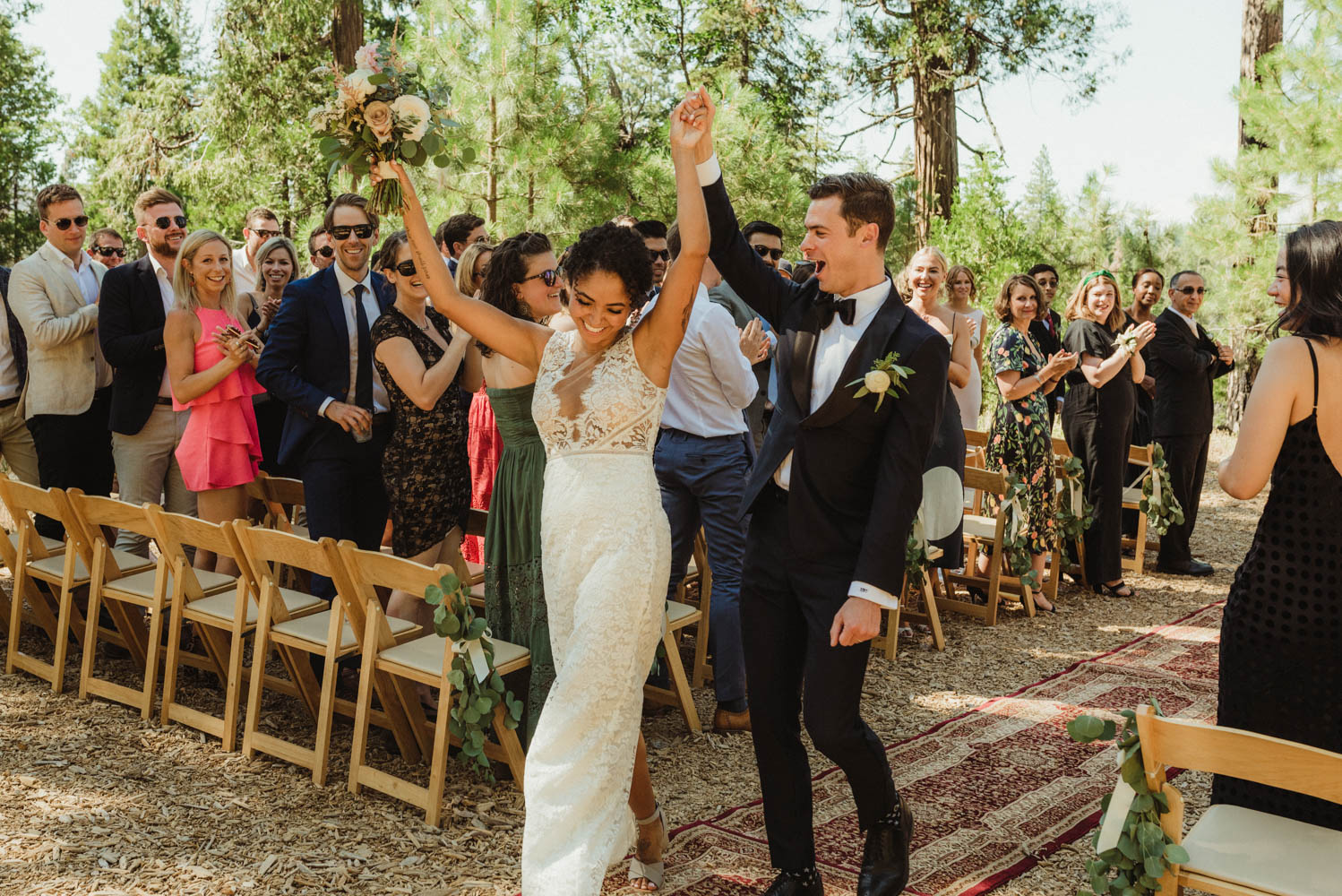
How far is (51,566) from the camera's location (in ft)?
17.0

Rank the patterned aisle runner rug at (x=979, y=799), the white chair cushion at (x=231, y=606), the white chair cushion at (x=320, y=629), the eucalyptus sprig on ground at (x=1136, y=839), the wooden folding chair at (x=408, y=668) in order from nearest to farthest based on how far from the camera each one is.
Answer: the eucalyptus sprig on ground at (x=1136, y=839)
the patterned aisle runner rug at (x=979, y=799)
the wooden folding chair at (x=408, y=668)
the white chair cushion at (x=320, y=629)
the white chair cushion at (x=231, y=606)

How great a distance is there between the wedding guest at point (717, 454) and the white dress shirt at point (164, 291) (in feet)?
8.85

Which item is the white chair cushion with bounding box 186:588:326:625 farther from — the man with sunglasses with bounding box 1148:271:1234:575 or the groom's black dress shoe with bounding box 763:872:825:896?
the man with sunglasses with bounding box 1148:271:1234:575

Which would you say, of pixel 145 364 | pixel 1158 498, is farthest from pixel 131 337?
pixel 1158 498

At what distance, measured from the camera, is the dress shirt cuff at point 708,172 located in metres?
2.99

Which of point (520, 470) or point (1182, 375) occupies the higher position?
point (1182, 375)

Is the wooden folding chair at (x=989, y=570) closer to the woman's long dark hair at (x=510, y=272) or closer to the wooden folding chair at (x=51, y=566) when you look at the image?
the woman's long dark hair at (x=510, y=272)

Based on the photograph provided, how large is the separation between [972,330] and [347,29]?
805cm

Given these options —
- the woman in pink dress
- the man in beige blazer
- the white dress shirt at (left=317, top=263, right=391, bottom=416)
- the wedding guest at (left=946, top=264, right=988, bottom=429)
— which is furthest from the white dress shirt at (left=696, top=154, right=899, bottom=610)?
the man in beige blazer

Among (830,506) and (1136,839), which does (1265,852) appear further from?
(830,506)

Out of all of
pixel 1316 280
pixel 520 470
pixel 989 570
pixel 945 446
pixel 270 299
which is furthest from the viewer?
pixel 989 570

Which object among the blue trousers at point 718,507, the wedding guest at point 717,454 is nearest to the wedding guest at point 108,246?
the wedding guest at point 717,454

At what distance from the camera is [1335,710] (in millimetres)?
2777

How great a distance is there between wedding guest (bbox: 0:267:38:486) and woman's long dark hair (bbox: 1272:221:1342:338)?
610 centimetres
